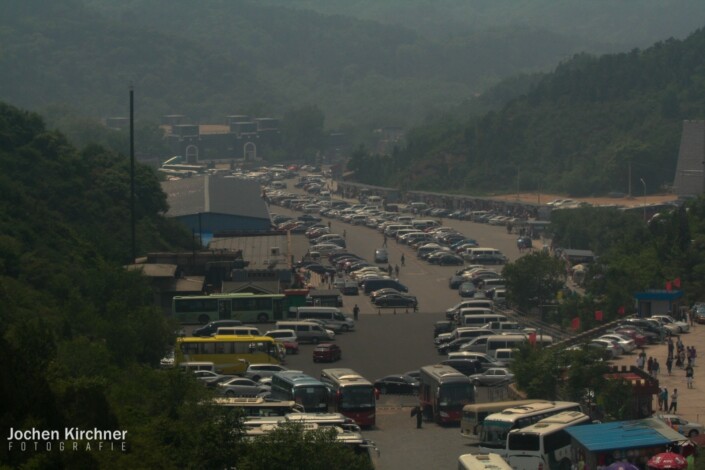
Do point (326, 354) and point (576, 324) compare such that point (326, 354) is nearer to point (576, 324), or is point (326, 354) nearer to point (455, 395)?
point (576, 324)

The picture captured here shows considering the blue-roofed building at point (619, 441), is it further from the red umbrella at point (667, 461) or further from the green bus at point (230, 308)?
the green bus at point (230, 308)

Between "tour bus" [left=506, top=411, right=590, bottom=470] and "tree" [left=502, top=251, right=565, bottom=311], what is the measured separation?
13.4 m

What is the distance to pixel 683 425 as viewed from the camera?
55.7ft

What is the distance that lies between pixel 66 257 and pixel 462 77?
4953 inches

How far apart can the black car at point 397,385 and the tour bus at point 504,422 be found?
13.6ft

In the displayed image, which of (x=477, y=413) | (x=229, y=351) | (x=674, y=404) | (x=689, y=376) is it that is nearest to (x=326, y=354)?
(x=229, y=351)

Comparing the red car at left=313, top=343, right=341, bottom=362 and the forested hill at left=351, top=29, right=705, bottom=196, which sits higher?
the forested hill at left=351, top=29, right=705, bottom=196

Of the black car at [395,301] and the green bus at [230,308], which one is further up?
the green bus at [230,308]

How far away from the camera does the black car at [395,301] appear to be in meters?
30.0

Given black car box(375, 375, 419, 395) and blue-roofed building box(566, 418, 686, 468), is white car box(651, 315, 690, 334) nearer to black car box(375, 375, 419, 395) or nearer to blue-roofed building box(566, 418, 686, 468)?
black car box(375, 375, 419, 395)

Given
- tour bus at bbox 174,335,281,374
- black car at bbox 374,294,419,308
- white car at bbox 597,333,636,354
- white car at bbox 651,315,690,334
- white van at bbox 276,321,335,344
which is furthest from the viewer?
black car at bbox 374,294,419,308

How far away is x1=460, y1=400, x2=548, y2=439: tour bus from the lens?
17.8 m

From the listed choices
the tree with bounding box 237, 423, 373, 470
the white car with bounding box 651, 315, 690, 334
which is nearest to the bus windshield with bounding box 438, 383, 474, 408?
the tree with bounding box 237, 423, 373, 470

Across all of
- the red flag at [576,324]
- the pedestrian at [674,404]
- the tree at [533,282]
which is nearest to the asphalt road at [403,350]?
the tree at [533,282]
